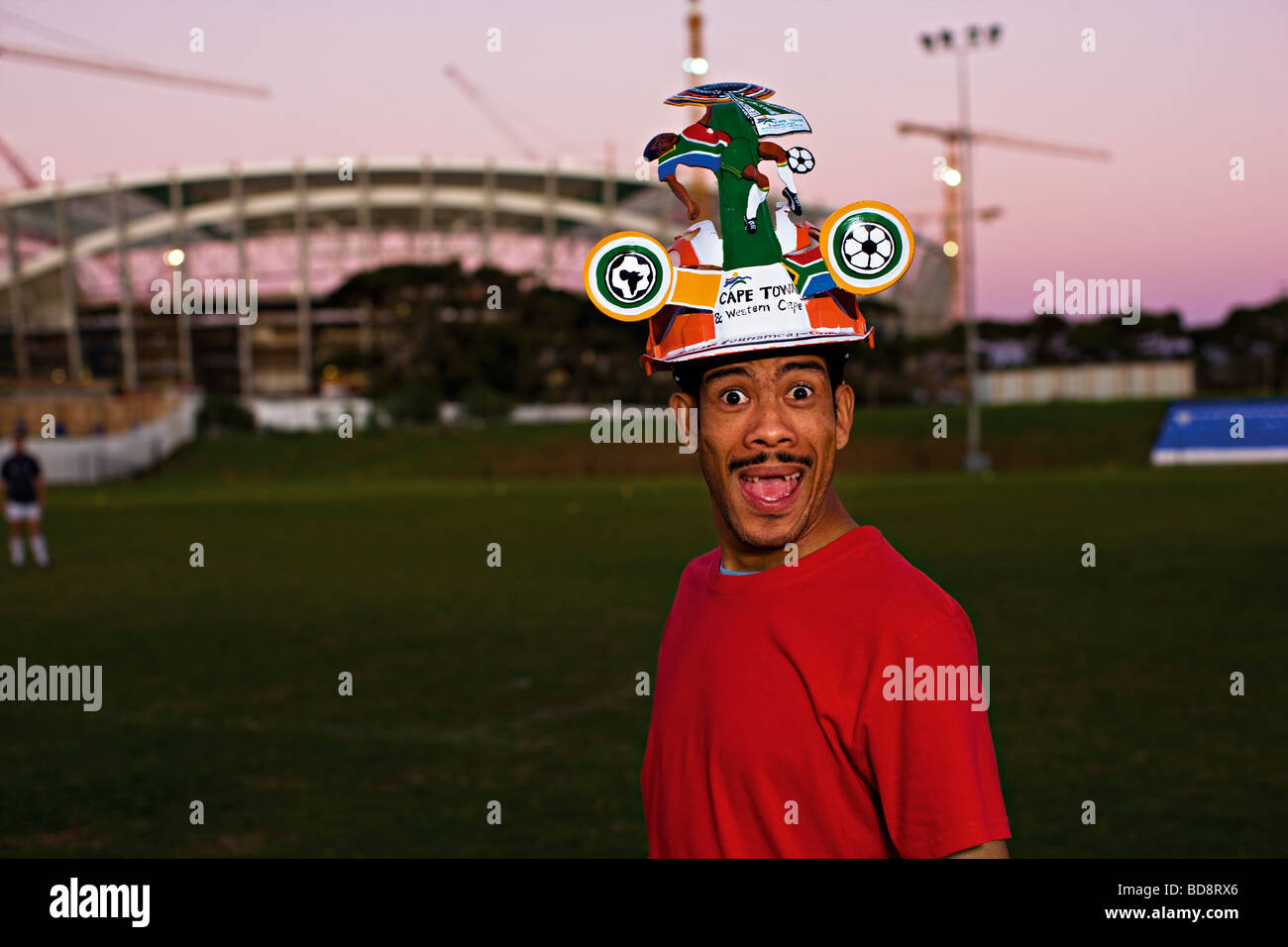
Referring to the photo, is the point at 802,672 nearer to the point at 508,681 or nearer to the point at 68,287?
the point at 508,681

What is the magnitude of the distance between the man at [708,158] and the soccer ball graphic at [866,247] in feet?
0.68

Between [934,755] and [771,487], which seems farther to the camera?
[771,487]

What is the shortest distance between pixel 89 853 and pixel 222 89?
152 meters

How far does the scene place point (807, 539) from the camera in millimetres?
2799

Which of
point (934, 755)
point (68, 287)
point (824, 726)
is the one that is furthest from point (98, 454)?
point (68, 287)

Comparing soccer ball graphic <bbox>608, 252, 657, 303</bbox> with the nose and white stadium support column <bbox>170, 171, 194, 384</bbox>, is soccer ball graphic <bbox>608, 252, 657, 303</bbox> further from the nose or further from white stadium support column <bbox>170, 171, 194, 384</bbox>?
white stadium support column <bbox>170, 171, 194, 384</bbox>

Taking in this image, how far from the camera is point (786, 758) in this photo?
261 centimetres

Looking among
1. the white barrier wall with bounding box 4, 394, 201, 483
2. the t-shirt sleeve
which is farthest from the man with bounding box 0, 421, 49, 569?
the white barrier wall with bounding box 4, 394, 201, 483

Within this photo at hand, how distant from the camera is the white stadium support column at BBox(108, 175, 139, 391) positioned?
125438 mm

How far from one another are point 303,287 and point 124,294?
17.3m

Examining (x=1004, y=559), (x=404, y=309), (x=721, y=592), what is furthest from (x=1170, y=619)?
(x=404, y=309)

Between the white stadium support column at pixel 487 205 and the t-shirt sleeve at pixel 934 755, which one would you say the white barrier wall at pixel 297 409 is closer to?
the white stadium support column at pixel 487 205

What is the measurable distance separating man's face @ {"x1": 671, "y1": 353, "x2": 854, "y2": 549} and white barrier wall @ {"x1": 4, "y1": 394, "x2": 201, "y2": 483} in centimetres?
5309
